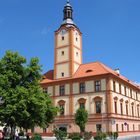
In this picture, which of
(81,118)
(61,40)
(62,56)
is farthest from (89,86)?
(61,40)

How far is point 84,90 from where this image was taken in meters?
57.4

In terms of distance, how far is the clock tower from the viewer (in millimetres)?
61156

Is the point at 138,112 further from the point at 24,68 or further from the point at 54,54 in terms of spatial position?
the point at 24,68

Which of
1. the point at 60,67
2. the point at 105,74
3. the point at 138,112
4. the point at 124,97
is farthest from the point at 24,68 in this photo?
the point at 138,112

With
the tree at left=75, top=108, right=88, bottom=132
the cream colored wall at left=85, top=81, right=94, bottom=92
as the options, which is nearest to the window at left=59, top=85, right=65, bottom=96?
the cream colored wall at left=85, top=81, right=94, bottom=92

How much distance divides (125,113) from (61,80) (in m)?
14.4

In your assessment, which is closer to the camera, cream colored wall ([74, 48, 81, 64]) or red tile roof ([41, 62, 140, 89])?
red tile roof ([41, 62, 140, 89])

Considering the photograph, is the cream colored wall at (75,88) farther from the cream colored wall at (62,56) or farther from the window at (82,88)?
the cream colored wall at (62,56)

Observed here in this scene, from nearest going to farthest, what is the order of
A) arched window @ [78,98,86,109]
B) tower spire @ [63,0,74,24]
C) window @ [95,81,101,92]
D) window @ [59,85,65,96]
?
window @ [95,81,101,92], arched window @ [78,98,86,109], window @ [59,85,65,96], tower spire @ [63,0,74,24]

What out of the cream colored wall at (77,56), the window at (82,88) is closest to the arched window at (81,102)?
the window at (82,88)

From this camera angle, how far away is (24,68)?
3591cm

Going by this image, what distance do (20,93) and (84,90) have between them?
2595 centimetres

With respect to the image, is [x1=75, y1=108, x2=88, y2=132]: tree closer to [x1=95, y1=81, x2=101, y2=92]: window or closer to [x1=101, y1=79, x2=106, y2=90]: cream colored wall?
[x1=95, y1=81, x2=101, y2=92]: window

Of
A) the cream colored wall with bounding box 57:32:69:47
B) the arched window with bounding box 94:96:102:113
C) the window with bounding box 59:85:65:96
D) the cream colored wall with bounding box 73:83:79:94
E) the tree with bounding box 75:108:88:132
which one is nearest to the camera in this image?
the tree with bounding box 75:108:88:132
